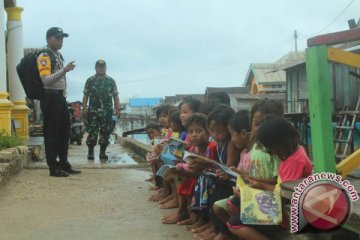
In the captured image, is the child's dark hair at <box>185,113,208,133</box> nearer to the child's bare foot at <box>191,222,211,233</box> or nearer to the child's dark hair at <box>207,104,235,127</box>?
the child's dark hair at <box>207,104,235,127</box>

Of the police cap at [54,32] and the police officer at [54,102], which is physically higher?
the police cap at [54,32]

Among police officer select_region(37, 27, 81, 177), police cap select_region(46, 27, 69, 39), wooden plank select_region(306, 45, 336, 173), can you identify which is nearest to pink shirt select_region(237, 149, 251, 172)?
wooden plank select_region(306, 45, 336, 173)

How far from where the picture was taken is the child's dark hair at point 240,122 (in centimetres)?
377

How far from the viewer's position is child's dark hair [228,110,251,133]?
3.77m

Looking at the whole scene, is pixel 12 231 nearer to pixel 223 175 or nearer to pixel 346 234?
pixel 223 175

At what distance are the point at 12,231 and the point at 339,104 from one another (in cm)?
1260

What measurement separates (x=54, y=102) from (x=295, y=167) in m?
4.57

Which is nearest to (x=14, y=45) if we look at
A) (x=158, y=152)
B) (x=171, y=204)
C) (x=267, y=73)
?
(x=158, y=152)

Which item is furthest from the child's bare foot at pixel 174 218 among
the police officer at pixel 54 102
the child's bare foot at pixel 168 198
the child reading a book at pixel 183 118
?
the police officer at pixel 54 102

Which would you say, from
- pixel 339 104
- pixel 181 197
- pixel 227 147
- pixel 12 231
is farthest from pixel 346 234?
pixel 339 104

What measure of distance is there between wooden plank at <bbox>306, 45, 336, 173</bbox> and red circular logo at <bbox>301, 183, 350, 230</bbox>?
885mm

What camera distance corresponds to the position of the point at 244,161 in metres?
3.76

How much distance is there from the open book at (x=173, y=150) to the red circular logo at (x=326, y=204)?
85.5 inches

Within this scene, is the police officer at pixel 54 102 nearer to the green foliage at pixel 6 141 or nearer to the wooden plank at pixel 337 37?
the green foliage at pixel 6 141
